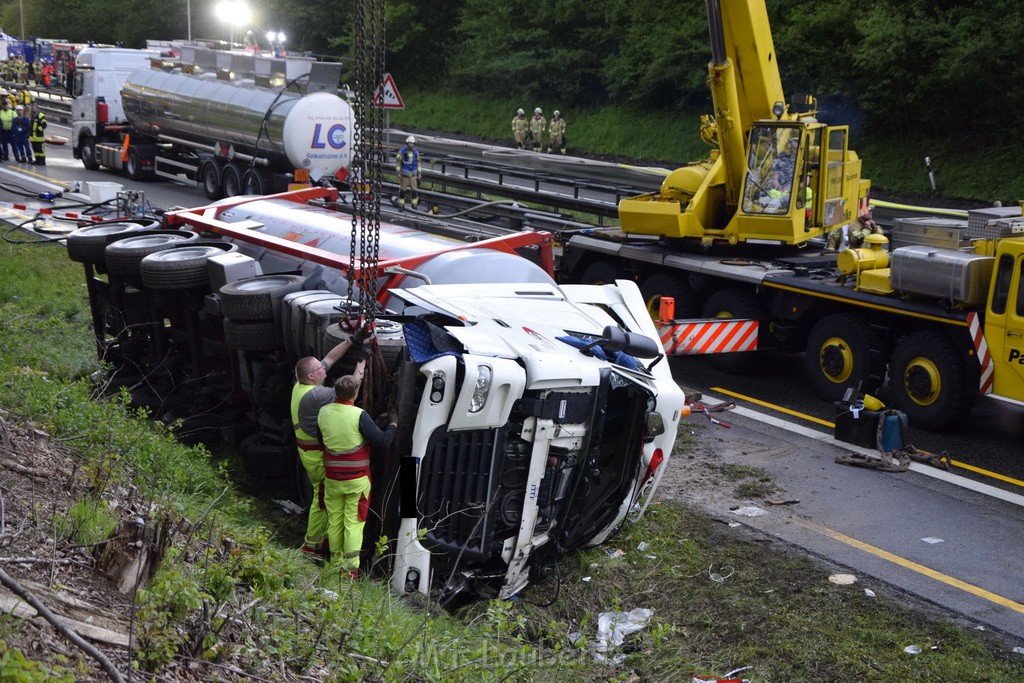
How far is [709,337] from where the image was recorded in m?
11.9

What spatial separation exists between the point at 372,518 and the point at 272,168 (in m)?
18.1

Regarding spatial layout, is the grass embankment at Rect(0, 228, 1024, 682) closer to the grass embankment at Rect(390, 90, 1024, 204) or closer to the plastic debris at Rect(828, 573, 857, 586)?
the plastic debris at Rect(828, 573, 857, 586)

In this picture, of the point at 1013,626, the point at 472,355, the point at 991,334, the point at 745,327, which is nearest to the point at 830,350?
the point at 745,327

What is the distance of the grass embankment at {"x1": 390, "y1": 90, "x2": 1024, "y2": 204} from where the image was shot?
27.6 m

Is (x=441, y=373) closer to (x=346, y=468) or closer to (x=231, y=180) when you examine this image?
(x=346, y=468)

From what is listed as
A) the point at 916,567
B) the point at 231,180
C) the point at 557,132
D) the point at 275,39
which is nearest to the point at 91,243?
the point at 916,567

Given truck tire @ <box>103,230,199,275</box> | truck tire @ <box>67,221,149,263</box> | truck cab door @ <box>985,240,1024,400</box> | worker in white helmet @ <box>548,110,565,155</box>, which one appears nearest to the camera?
truck cab door @ <box>985,240,1024,400</box>

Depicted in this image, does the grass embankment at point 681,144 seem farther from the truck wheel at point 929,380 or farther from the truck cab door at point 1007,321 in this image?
the truck cab door at point 1007,321

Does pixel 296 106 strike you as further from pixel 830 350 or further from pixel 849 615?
pixel 849 615

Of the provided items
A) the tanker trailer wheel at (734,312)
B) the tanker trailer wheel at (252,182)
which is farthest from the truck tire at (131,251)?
the tanker trailer wheel at (252,182)

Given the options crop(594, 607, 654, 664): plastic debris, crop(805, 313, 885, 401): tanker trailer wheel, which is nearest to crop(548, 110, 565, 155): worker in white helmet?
crop(805, 313, 885, 401): tanker trailer wheel

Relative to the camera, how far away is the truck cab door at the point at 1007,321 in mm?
9805

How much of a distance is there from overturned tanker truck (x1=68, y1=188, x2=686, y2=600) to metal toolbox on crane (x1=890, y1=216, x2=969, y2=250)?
370cm

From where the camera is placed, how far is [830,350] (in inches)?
458
